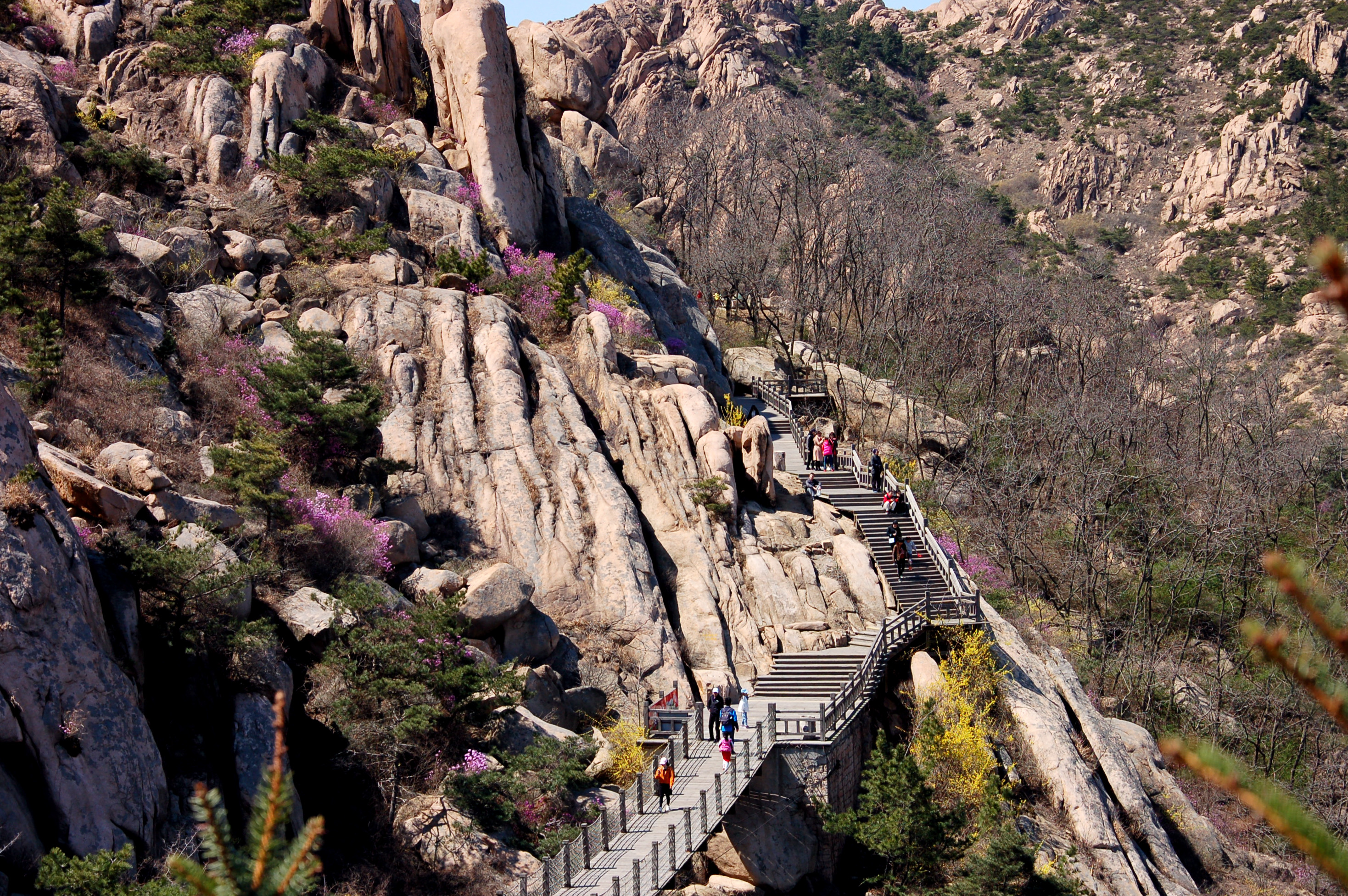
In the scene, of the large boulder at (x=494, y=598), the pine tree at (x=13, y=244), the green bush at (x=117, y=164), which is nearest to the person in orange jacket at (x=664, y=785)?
the large boulder at (x=494, y=598)

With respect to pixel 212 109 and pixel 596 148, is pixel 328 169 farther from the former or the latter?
pixel 596 148

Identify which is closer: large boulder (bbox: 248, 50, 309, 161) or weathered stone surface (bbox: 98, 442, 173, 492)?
weathered stone surface (bbox: 98, 442, 173, 492)

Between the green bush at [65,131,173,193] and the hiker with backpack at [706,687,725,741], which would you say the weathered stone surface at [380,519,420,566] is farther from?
the green bush at [65,131,173,193]

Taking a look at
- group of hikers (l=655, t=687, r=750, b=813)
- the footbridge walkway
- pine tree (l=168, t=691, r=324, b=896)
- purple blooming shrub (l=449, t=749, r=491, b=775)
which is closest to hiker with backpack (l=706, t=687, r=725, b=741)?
group of hikers (l=655, t=687, r=750, b=813)

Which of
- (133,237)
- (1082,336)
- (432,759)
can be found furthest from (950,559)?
(1082,336)

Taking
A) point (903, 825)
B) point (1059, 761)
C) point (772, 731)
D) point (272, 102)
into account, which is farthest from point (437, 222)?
point (1059, 761)

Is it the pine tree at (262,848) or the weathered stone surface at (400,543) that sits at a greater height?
the pine tree at (262,848)

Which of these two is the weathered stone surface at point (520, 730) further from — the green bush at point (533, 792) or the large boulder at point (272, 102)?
the large boulder at point (272, 102)

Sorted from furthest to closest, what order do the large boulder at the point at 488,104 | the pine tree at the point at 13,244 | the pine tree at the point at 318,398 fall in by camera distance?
the large boulder at the point at 488,104 → the pine tree at the point at 318,398 → the pine tree at the point at 13,244
